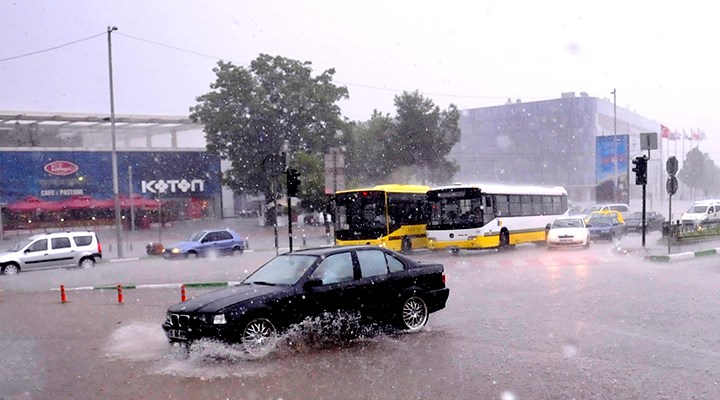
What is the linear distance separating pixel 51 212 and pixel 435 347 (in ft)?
170

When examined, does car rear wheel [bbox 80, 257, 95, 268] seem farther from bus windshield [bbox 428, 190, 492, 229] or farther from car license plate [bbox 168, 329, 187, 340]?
car license plate [bbox 168, 329, 187, 340]

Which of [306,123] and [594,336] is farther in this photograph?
[306,123]

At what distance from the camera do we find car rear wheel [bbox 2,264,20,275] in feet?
82.6

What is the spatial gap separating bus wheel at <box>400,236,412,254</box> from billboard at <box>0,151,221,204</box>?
109 ft

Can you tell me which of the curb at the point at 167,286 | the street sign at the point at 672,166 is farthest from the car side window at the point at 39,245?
the street sign at the point at 672,166

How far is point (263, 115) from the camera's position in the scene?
54.6m

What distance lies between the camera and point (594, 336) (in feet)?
32.0

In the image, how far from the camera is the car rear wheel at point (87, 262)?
27020mm

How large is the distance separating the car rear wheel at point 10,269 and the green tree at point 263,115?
29284 millimetres

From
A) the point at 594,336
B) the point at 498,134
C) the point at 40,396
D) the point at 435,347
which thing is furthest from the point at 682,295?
the point at 498,134

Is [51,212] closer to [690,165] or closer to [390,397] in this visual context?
[390,397]

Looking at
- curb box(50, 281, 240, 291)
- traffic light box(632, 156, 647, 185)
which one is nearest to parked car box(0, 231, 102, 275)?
curb box(50, 281, 240, 291)

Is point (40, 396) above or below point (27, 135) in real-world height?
below

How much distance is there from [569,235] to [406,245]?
7.02m
